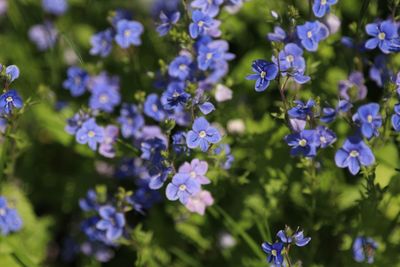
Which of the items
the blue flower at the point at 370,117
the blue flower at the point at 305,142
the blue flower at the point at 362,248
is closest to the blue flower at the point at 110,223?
the blue flower at the point at 305,142

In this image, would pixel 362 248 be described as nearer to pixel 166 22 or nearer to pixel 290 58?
pixel 290 58

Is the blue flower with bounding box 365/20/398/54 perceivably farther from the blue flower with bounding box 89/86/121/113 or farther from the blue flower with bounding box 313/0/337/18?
the blue flower with bounding box 89/86/121/113

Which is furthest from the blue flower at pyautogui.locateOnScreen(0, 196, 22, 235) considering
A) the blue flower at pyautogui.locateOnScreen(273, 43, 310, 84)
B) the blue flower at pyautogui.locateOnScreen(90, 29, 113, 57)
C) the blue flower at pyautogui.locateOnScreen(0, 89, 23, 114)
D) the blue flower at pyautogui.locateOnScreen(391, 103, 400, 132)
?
the blue flower at pyautogui.locateOnScreen(391, 103, 400, 132)

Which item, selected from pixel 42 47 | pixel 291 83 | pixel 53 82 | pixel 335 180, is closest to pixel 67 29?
pixel 42 47

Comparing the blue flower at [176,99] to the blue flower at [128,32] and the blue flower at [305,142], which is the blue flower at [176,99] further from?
the blue flower at [128,32]

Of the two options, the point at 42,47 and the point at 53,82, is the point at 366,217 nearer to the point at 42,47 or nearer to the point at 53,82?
the point at 53,82

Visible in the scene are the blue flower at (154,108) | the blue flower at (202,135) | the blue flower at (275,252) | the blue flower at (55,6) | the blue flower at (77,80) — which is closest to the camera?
the blue flower at (275,252)
